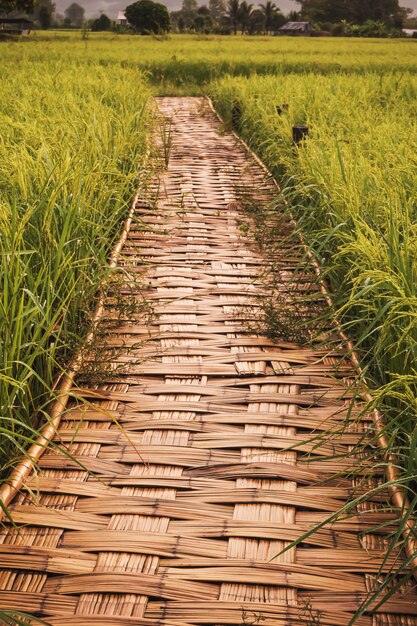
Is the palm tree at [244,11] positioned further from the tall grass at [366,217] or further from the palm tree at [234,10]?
the tall grass at [366,217]

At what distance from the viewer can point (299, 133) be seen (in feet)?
14.9

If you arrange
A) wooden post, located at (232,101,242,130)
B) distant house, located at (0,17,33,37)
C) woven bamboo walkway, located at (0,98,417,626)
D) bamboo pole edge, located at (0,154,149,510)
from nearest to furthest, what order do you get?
woven bamboo walkway, located at (0,98,417,626) → bamboo pole edge, located at (0,154,149,510) → wooden post, located at (232,101,242,130) → distant house, located at (0,17,33,37)

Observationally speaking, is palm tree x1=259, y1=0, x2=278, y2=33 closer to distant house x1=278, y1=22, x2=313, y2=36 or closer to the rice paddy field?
distant house x1=278, y1=22, x2=313, y2=36

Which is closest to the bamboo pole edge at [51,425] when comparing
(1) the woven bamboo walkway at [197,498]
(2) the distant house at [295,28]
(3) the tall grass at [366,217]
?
(1) the woven bamboo walkway at [197,498]

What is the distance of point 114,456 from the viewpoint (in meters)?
2.12

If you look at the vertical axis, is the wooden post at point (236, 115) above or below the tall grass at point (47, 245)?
above

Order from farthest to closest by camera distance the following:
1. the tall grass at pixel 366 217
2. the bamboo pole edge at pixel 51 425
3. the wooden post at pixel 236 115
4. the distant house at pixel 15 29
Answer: the distant house at pixel 15 29 < the wooden post at pixel 236 115 < the tall grass at pixel 366 217 < the bamboo pole edge at pixel 51 425

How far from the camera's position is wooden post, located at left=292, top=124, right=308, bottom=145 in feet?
14.7

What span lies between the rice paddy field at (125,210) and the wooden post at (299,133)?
12 cm

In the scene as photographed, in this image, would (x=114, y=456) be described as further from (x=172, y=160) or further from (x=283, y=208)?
(x=172, y=160)

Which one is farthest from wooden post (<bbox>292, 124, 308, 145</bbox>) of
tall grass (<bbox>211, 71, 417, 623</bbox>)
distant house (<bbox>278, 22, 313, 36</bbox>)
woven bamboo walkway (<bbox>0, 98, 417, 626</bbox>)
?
distant house (<bbox>278, 22, 313, 36</bbox>)

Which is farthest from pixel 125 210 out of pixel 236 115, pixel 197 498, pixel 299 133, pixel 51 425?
pixel 236 115

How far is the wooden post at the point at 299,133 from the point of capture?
4469 mm

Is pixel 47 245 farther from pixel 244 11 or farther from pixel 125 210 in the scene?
pixel 244 11
